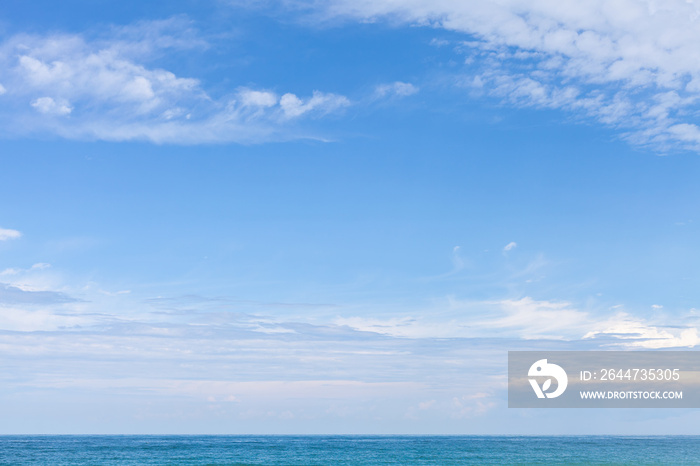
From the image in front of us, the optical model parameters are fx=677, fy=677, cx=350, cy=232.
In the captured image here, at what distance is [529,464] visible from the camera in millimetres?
66625

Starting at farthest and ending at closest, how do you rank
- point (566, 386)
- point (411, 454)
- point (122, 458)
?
point (411, 454)
point (122, 458)
point (566, 386)

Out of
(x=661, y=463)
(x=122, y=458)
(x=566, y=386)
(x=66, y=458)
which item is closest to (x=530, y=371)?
(x=566, y=386)

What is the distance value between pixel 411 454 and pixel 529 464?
67.8ft

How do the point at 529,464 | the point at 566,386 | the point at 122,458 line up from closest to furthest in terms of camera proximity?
the point at 566,386 → the point at 529,464 → the point at 122,458

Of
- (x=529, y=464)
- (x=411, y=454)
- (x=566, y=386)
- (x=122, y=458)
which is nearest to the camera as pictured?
(x=566, y=386)

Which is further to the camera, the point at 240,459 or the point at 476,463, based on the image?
the point at 240,459

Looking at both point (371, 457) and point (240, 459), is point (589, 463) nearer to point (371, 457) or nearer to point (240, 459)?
point (371, 457)

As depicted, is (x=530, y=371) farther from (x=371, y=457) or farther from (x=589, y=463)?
(x=371, y=457)

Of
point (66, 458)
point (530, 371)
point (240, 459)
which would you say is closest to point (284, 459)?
point (240, 459)

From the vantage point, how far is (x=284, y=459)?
74.1m

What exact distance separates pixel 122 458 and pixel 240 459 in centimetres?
1265

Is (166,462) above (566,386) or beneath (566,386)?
beneath

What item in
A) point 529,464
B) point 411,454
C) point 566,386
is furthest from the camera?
point 411,454

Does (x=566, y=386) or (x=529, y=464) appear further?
(x=529, y=464)
